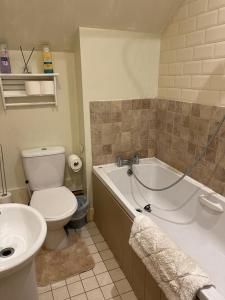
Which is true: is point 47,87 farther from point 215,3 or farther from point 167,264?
point 167,264

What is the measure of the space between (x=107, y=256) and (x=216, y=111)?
1.44 m

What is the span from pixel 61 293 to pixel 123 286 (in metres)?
0.44

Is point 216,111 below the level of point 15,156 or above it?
above

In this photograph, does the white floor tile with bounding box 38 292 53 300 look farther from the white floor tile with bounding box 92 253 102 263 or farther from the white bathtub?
the white bathtub

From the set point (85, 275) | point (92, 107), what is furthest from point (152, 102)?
point (85, 275)

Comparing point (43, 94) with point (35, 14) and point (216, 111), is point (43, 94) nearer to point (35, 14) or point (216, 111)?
point (35, 14)

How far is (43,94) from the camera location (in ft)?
6.75

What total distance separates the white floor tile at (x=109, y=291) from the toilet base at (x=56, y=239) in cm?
55

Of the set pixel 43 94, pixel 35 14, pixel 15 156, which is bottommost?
pixel 15 156

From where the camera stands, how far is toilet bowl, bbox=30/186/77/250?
178cm

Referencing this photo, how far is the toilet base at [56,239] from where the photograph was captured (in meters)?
1.96

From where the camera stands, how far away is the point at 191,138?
6.26ft

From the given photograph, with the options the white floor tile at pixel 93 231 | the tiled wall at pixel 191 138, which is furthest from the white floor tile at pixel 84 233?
the tiled wall at pixel 191 138

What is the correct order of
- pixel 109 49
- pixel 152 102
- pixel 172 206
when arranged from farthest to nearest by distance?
pixel 152 102, pixel 172 206, pixel 109 49
